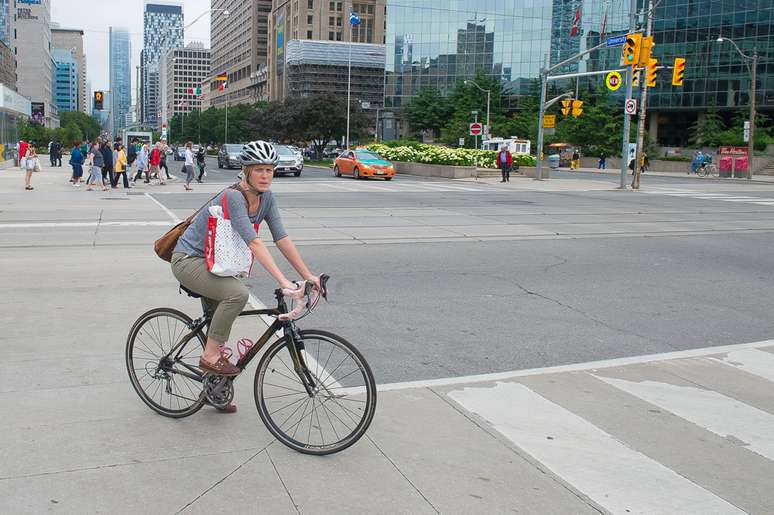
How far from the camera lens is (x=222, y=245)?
15.1 feet

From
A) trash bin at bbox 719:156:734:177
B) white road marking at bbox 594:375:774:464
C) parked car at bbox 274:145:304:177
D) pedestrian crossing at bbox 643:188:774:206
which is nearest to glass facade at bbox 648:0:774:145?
trash bin at bbox 719:156:734:177

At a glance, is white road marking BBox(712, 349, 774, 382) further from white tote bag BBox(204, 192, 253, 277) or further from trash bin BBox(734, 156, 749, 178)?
trash bin BBox(734, 156, 749, 178)

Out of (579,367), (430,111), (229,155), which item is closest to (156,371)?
(579,367)

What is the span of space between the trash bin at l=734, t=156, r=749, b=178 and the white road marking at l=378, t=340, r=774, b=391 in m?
50.1

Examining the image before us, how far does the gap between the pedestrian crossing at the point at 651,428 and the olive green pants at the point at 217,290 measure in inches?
70.9

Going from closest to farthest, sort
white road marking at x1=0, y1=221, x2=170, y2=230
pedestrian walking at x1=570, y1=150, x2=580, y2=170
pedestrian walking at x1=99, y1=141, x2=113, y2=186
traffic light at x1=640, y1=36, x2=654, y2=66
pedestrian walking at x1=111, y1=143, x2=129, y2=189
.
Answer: white road marking at x1=0, y1=221, x2=170, y2=230 → pedestrian walking at x1=99, y1=141, x2=113, y2=186 → pedestrian walking at x1=111, y1=143, x2=129, y2=189 → traffic light at x1=640, y1=36, x2=654, y2=66 → pedestrian walking at x1=570, y1=150, x2=580, y2=170

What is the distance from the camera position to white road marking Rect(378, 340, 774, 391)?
6017 millimetres

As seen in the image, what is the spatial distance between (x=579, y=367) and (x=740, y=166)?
5225 cm

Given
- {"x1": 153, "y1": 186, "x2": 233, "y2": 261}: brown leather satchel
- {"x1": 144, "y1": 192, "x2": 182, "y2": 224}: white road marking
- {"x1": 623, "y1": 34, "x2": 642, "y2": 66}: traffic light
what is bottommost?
{"x1": 144, "y1": 192, "x2": 182, "y2": 224}: white road marking

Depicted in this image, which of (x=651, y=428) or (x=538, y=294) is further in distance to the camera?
(x=538, y=294)

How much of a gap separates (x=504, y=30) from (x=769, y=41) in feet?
135

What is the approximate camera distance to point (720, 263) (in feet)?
42.1

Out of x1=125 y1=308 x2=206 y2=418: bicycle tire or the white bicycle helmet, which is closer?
the white bicycle helmet

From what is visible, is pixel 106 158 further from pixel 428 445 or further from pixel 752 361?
pixel 428 445
